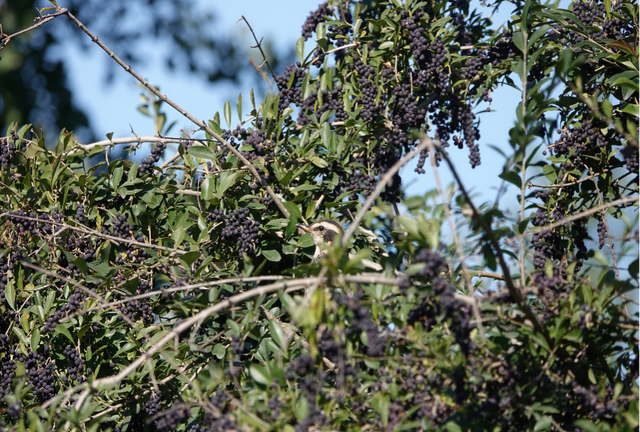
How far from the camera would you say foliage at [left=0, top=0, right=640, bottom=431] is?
1.66 m

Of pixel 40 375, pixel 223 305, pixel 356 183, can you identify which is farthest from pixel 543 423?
pixel 40 375

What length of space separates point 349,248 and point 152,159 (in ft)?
2.91

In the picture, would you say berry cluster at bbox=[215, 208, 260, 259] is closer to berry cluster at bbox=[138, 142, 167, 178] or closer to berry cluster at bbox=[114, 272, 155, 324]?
berry cluster at bbox=[114, 272, 155, 324]

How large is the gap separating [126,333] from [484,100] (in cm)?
174

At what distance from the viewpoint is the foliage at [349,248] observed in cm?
166

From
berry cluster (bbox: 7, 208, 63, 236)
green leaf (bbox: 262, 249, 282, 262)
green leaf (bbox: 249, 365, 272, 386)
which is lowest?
green leaf (bbox: 249, 365, 272, 386)

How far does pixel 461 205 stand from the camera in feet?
5.35

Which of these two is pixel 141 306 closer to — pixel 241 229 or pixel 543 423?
pixel 241 229

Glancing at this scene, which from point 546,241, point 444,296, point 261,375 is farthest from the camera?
point 546,241

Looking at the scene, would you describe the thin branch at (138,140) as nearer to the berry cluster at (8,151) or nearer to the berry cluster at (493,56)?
the berry cluster at (8,151)

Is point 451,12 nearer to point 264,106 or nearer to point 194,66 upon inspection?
point 264,106

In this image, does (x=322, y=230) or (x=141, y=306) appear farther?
(x=322, y=230)

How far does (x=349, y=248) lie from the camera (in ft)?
8.56

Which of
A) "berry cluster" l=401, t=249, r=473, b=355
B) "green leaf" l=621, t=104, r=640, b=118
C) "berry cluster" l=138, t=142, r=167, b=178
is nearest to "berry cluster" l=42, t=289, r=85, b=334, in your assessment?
"berry cluster" l=138, t=142, r=167, b=178
